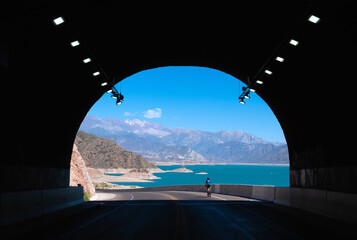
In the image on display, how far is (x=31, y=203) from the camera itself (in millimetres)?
16094

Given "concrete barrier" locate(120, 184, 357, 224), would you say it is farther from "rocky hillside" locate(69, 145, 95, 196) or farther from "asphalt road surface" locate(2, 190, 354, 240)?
"rocky hillside" locate(69, 145, 95, 196)

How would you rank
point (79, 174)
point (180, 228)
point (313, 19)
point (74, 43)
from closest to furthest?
1. point (313, 19)
2. point (180, 228)
3. point (74, 43)
4. point (79, 174)

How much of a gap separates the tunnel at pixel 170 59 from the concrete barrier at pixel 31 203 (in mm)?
387

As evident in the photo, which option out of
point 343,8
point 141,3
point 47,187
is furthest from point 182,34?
point 47,187

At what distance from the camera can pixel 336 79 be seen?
14.9 metres

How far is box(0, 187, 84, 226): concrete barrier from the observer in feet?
45.2

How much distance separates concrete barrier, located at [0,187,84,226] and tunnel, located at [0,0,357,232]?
1.27 ft

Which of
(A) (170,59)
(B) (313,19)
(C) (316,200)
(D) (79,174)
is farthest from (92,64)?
(D) (79,174)

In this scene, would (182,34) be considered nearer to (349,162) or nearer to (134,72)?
(134,72)

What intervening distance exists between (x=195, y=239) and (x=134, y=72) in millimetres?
13677

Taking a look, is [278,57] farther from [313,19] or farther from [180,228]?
[180,228]

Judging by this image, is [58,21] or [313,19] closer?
[313,19]

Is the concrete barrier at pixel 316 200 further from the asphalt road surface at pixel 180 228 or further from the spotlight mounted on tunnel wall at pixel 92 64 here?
the spotlight mounted on tunnel wall at pixel 92 64

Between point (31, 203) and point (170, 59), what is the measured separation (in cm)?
1046
